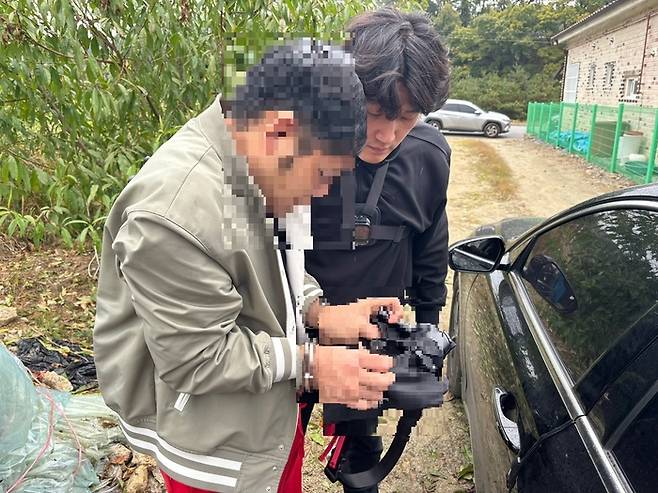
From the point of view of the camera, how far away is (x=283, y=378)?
3.65 feet

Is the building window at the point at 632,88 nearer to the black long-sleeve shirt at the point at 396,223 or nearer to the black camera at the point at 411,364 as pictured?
the black long-sleeve shirt at the point at 396,223

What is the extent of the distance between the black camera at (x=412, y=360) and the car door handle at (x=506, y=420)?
258 millimetres

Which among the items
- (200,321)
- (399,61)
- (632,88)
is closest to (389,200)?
(399,61)

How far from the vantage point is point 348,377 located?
1.14m

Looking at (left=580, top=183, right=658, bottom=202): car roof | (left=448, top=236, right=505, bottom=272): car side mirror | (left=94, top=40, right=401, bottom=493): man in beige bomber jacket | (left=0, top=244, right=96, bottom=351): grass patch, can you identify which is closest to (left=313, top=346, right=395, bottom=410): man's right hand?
(left=94, top=40, right=401, bottom=493): man in beige bomber jacket

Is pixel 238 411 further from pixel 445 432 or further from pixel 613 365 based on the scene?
pixel 445 432

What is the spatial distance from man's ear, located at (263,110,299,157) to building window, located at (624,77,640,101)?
51.9ft

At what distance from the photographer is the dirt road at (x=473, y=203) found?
259 centimetres

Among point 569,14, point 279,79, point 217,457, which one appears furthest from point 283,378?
point 569,14

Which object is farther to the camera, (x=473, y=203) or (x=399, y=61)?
(x=473, y=203)

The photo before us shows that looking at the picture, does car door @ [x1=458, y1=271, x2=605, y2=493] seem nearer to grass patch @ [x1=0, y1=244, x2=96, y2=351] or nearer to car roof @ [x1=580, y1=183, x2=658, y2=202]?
car roof @ [x1=580, y1=183, x2=658, y2=202]

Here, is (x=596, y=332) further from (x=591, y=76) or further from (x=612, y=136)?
(x=591, y=76)

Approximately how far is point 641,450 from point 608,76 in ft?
59.7

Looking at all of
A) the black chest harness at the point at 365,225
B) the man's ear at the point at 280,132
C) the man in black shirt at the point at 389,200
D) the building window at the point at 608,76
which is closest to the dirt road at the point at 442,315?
the man in black shirt at the point at 389,200
